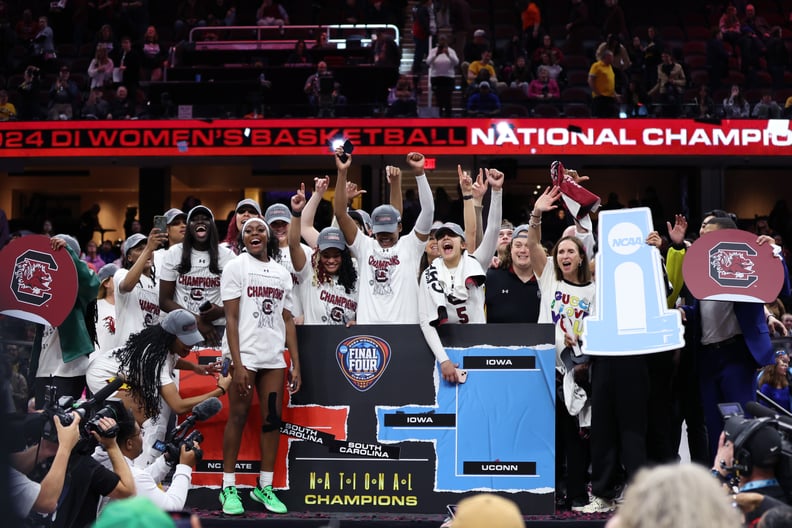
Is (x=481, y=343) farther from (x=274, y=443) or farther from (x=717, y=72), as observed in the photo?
(x=717, y=72)

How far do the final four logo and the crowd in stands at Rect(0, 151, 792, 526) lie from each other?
219 millimetres

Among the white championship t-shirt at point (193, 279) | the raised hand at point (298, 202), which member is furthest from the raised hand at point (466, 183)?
the white championship t-shirt at point (193, 279)

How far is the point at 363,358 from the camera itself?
25.3 ft

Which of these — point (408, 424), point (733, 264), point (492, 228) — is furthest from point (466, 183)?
point (733, 264)

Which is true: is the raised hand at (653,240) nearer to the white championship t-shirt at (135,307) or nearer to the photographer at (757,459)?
the photographer at (757,459)

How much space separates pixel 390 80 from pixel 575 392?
1146 centimetres

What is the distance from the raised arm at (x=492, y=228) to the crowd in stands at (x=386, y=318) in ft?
0.03

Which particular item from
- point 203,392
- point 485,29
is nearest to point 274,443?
point 203,392

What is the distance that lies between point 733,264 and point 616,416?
134cm

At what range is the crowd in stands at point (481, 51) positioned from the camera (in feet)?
58.9

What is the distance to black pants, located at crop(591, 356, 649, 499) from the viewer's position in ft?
23.2

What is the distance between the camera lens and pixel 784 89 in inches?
710

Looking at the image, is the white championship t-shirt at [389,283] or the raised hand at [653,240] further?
the white championship t-shirt at [389,283]

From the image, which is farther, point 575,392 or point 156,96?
point 156,96
